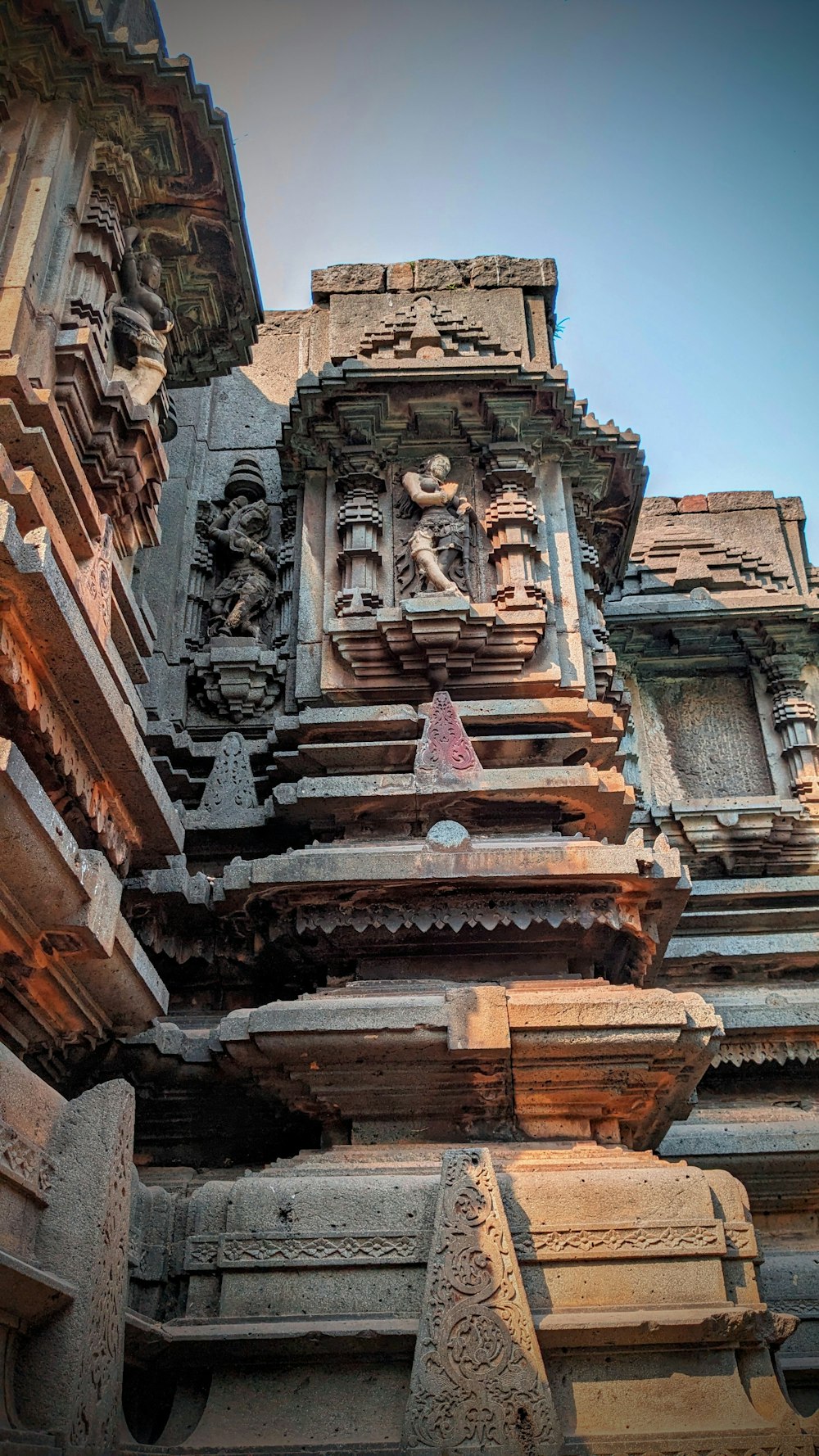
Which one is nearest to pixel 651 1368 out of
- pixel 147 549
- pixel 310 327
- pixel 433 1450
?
pixel 433 1450

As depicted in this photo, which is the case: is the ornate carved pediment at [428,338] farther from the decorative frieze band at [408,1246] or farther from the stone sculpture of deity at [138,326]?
the decorative frieze band at [408,1246]

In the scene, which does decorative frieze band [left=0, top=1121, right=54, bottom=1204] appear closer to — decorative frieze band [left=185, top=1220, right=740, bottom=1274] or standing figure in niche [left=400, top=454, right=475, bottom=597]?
decorative frieze band [left=185, top=1220, right=740, bottom=1274]

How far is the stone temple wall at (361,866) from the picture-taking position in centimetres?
660

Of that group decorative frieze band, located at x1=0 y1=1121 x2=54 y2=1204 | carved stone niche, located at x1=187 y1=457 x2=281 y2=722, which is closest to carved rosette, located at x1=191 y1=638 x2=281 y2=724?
carved stone niche, located at x1=187 y1=457 x2=281 y2=722

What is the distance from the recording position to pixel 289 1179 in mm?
7578

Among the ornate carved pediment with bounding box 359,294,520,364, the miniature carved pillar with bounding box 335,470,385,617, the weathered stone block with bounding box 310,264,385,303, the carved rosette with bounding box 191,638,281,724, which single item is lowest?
the carved rosette with bounding box 191,638,281,724

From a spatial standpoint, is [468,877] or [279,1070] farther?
[468,877]

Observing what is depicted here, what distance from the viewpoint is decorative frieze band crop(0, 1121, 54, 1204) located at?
5.71 m

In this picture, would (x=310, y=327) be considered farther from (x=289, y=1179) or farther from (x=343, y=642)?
(x=289, y=1179)

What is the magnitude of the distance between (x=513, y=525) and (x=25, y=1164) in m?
7.69

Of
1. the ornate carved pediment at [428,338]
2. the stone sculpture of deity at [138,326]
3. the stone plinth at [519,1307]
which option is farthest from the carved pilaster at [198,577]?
the stone plinth at [519,1307]

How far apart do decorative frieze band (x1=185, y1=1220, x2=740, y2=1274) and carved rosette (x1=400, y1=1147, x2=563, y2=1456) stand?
35 cm

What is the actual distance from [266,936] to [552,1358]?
389cm

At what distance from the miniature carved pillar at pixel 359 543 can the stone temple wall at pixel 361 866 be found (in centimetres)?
5
